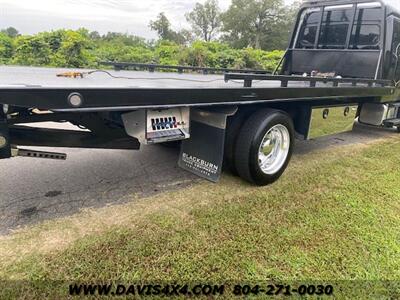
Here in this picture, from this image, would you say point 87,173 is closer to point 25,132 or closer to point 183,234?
point 25,132

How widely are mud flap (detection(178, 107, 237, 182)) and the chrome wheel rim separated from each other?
23.7 inches

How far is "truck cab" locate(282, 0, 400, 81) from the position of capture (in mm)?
5188

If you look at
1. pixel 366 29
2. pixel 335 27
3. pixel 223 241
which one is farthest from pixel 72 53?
pixel 223 241

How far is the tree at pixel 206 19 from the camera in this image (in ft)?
162

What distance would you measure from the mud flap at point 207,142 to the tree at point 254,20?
4457cm

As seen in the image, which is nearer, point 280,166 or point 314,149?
point 280,166

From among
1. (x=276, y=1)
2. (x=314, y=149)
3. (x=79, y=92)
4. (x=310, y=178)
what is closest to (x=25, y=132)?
(x=79, y=92)

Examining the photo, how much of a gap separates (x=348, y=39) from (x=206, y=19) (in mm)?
48512

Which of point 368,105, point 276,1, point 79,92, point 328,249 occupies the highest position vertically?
point 276,1

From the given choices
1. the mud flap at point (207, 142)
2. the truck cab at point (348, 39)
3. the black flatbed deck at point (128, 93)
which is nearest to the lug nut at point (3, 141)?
the black flatbed deck at point (128, 93)

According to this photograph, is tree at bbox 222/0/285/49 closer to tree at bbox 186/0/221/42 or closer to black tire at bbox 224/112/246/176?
tree at bbox 186/0/221/42

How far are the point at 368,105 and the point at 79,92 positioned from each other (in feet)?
16.9

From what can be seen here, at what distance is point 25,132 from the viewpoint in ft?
7.79

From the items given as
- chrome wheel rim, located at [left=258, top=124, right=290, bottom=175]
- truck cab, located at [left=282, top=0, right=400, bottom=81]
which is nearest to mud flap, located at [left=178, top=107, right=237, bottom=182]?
chrome wheel rim, located at [left=258, top=124, right=290, bottom=175]
